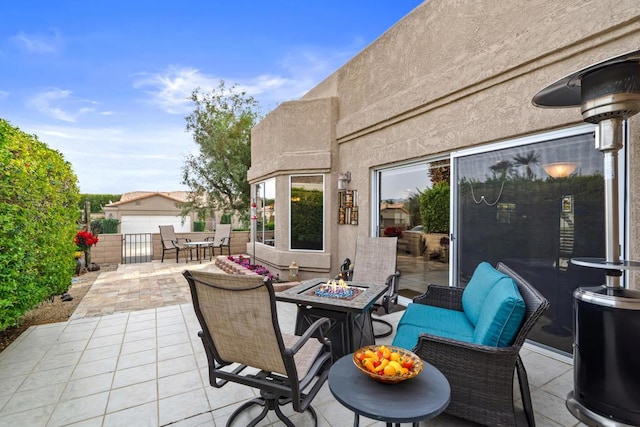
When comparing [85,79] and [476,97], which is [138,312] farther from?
[85,79]

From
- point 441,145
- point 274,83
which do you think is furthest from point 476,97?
point 274,83

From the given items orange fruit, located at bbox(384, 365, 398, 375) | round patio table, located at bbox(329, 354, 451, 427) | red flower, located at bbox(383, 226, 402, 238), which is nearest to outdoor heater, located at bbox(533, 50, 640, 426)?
round patio table, located at bbox(329, 354, 451, 427)

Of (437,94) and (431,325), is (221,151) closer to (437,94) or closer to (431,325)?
(437,94)

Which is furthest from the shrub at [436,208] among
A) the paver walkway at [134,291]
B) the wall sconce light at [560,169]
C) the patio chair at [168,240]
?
the patio chair at [168,240]

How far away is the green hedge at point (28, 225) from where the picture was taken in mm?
3107

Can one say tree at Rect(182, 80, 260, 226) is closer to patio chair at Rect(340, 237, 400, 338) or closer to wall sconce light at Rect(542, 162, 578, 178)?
patio chair at Rect(340, 237, 400, 338)

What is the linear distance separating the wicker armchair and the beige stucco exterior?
66.7 inches

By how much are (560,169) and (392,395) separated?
3014mm

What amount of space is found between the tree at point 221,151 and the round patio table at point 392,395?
11.0 metres

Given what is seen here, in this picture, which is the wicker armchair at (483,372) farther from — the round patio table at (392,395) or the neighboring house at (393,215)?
the neighboring house at (393,215)

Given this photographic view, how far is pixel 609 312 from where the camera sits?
6.22ft

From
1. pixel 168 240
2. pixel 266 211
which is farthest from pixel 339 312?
pixel 168 240

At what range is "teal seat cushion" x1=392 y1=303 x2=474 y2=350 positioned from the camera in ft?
8.05

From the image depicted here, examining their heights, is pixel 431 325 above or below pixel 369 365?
below
